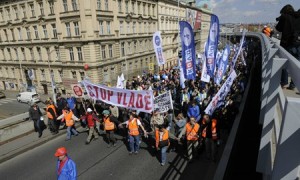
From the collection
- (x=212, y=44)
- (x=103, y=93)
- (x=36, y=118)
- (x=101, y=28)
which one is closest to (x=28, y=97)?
Result: (x=101, y=28)

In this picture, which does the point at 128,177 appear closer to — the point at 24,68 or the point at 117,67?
the point at 117,67

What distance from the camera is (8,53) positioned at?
50656 millimetres

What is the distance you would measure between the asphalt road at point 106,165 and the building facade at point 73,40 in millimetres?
22366

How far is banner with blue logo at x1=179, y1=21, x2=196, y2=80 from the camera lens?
43.9ft

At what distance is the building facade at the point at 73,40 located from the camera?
36.8 m

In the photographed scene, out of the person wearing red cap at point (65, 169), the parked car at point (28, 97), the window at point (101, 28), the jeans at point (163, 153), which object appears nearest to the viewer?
the person wearing red cap at point (65, 169)

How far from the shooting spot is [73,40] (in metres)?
37.4

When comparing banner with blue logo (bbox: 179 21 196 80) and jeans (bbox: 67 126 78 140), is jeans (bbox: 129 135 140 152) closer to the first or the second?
jeans (bbox: 67 126 78 140)

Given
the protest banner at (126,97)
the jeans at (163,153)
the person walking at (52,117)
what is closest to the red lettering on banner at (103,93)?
the protest banner at (126,97)

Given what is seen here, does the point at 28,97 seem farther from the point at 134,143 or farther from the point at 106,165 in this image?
the point at 106,165

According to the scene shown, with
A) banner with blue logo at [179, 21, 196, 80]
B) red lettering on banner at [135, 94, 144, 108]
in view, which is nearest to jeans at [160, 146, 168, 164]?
red lettering on banner at [135, 94, 144, 108]

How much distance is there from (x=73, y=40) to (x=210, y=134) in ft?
109

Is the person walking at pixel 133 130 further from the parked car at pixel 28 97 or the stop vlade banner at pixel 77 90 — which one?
the parked car at pixel 28 97

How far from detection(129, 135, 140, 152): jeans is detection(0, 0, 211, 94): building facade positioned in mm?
23861
